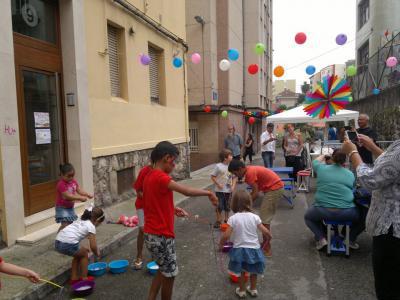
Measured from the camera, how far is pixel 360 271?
4297 mm

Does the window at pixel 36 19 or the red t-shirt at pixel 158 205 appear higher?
the window at pixel 36 19

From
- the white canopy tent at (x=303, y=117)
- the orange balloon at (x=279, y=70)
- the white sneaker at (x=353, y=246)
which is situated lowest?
the white sneaker at (x=353, y=246)

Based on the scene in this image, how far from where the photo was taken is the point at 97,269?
4.28 metres

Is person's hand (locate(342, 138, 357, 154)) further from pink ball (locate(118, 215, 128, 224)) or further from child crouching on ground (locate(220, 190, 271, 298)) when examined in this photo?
pink ball (locate(118, 215, 128, 224))

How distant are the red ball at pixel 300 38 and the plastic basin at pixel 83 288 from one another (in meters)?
6.93

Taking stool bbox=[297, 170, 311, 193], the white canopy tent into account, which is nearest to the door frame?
stool bbox=[297, 170, 311, 193]

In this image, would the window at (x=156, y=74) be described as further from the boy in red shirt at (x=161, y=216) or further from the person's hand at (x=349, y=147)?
the person's hand at (x=349, y=147)

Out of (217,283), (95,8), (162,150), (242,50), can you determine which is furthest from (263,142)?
(242,50)

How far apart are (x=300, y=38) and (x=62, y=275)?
709 centimetres

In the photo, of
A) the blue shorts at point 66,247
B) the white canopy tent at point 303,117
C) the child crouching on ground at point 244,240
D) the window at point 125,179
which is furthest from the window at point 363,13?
the blue shorts at point 66,247

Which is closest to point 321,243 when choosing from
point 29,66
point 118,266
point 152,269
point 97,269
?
point 152,269

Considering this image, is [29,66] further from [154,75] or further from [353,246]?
[353,246]

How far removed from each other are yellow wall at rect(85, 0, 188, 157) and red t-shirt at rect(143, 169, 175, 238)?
13.3 feet

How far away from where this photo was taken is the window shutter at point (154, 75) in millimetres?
10033
